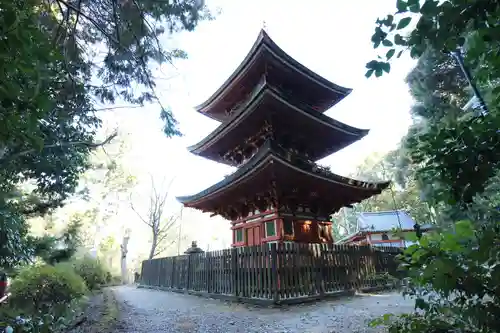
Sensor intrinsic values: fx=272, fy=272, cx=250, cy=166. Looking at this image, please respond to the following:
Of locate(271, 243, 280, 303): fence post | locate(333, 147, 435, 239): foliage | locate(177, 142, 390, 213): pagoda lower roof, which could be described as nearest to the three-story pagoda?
locate(177, 142, 390, 213): pagoda lower roof

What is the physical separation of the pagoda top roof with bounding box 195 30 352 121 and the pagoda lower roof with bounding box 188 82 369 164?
1523 millimetres

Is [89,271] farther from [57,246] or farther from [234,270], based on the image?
[234,270]

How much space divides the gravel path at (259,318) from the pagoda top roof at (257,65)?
25.9 feet

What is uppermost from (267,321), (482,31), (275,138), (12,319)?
(275,138)

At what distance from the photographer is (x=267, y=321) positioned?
4980 mm

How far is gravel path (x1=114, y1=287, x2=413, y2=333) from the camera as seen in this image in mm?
4492

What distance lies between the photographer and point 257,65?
10.2m

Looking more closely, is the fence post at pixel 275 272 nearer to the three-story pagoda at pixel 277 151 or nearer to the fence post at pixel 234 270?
the fence post at pixel 234 270

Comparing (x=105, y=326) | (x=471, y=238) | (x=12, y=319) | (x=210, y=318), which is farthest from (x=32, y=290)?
(x=471, y=238)

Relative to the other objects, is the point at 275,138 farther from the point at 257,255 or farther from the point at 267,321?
the point at 267,321

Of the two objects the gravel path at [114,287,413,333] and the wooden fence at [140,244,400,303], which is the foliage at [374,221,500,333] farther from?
the wooden fence at [140,244,400,303]

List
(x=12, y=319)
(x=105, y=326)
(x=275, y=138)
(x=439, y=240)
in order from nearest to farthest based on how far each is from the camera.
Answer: (x=439, y=240), (x=12, y=319), (x=105, y=326), (x=275, y=138)

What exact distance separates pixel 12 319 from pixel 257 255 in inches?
195

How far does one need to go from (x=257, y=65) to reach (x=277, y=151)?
4.24 meters
